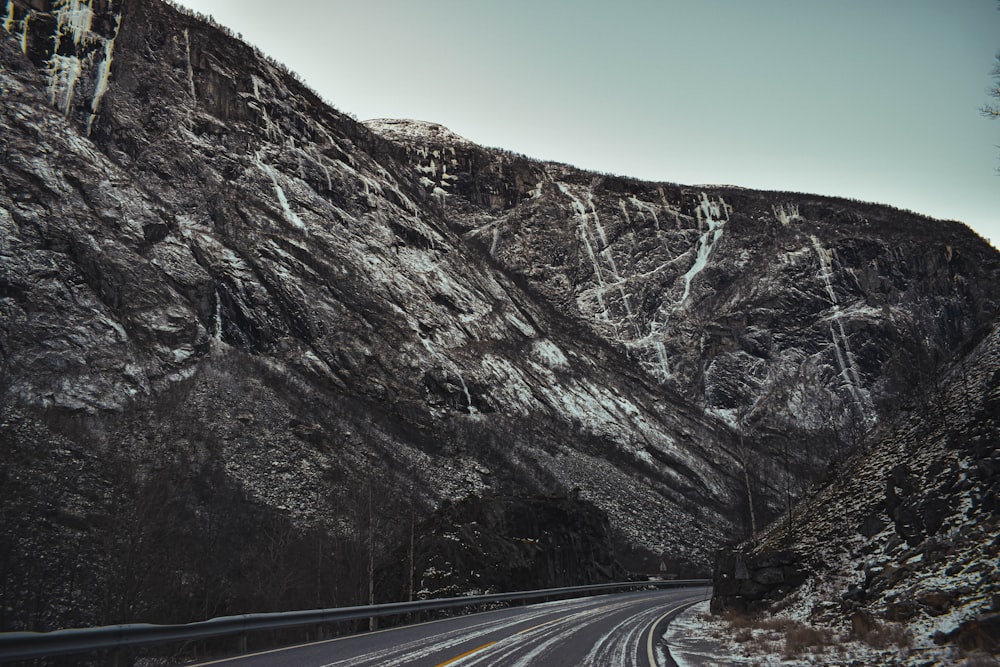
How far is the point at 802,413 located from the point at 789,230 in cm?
5212

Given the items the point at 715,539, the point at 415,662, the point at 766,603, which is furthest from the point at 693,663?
the point at 715,539

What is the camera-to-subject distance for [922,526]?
13.4m

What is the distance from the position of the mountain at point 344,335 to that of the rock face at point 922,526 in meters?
7.59

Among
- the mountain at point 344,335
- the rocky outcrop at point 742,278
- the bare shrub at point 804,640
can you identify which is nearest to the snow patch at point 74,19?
the mountain at point 344,335

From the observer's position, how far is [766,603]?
1688 centimetres

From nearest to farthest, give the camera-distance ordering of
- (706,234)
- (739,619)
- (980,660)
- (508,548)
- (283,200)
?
(980,660) < (739,619) < (508,548) < (283,200) < (706,234)

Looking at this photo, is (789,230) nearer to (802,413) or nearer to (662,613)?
(802,413)

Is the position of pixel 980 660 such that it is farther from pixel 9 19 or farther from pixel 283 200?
pixel 9 19

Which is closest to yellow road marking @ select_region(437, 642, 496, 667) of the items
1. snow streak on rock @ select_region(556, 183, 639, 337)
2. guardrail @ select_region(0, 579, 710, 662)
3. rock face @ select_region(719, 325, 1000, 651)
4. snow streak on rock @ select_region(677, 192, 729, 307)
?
guardrail @ select_region(0, 579, 710, 662)

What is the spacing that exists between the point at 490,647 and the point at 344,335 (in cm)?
6612

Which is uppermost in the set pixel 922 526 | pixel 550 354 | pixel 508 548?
pixel 550 354

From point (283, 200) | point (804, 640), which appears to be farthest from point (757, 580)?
point (283, 200)

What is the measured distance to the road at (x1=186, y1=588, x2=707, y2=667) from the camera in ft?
28.2

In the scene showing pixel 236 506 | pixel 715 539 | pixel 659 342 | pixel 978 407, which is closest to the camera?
pixel 978 407
